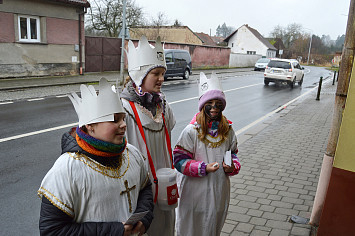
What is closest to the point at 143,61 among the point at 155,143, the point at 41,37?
the point at 155,143

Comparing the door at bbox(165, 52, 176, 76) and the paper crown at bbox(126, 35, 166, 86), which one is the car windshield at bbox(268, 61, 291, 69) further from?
the paper crown at bbox(126, 35, 166, 86)

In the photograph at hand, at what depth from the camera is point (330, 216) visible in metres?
3.26

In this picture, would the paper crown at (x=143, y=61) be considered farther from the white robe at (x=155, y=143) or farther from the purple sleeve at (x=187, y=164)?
the purple sleeve at (x=187, y=164)

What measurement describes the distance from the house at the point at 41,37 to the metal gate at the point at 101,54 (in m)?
1.82

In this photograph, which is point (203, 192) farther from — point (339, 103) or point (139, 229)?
point (339, 103)

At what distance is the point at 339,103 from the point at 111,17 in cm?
2845

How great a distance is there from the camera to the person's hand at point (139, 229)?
6.41ft

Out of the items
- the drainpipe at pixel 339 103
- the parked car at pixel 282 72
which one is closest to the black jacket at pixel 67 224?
the drainpipe at pixel 339 103

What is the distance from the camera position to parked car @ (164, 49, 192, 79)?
69.8 feet

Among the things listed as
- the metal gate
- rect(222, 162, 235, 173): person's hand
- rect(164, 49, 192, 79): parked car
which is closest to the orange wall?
the metal gate

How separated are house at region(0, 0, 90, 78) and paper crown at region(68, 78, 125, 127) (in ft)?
54.0

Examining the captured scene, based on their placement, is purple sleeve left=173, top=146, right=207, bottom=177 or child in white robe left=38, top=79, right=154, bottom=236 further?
purple sleeve left=173, top=146, right=207, bottom=177

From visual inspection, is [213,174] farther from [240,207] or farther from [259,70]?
[259,70]

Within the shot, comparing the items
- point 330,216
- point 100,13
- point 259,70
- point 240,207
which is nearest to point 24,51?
point 100,13
